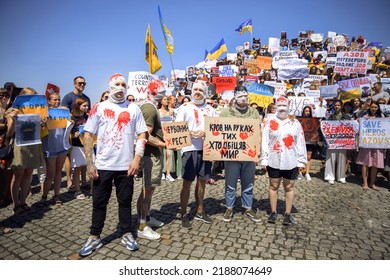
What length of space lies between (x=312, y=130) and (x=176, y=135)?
5.89 meters

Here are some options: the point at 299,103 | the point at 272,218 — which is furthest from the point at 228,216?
the point at 299,103

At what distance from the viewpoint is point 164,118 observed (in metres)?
5.95

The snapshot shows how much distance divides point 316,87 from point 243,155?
399 inches

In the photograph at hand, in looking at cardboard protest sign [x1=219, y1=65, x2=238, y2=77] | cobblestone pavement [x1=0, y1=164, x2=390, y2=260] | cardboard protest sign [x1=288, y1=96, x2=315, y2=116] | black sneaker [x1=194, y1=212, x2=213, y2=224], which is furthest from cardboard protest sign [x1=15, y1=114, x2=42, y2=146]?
cardboard protest sign [x1=219, y1=65, x2=238, y2=77]

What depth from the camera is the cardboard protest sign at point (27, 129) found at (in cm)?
442

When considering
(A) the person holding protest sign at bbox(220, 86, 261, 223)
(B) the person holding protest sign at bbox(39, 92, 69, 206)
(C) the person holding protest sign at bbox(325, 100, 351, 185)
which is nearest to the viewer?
(A) the person holding protest sign at bbox(220, 86, 261, 223)

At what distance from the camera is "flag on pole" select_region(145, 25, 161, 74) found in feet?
29.6

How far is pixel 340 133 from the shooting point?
7.56 metres

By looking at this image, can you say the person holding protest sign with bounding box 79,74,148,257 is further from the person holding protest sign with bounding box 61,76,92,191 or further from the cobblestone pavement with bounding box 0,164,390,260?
the person holding protest sign with bounding box 61,76,92,191

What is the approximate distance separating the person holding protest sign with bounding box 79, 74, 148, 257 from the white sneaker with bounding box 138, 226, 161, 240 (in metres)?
0.36

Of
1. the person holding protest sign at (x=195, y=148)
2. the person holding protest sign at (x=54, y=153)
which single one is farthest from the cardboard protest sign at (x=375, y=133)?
the person holding protest sign at (x=54, y=153)

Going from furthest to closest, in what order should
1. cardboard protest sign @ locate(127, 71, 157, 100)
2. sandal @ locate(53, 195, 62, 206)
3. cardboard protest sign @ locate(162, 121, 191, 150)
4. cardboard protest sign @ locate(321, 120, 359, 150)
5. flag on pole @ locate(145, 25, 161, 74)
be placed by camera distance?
cardboard protest sign @ locate(127, 71, 157, 100)
flag on pole @ locate(145, 25, 161, 74)
cardboard protest sign @ locate(321, 120, 359, 150)
sandal @ locate(53, 195, 62, 206)
cardboard protest sign @ locate(162, 121, 191, 150)

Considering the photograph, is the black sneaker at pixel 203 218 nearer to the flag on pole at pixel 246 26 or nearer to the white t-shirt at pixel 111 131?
the white t-shirt at pixel 111 131

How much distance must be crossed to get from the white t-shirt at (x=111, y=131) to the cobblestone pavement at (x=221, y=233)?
1.40 metres
